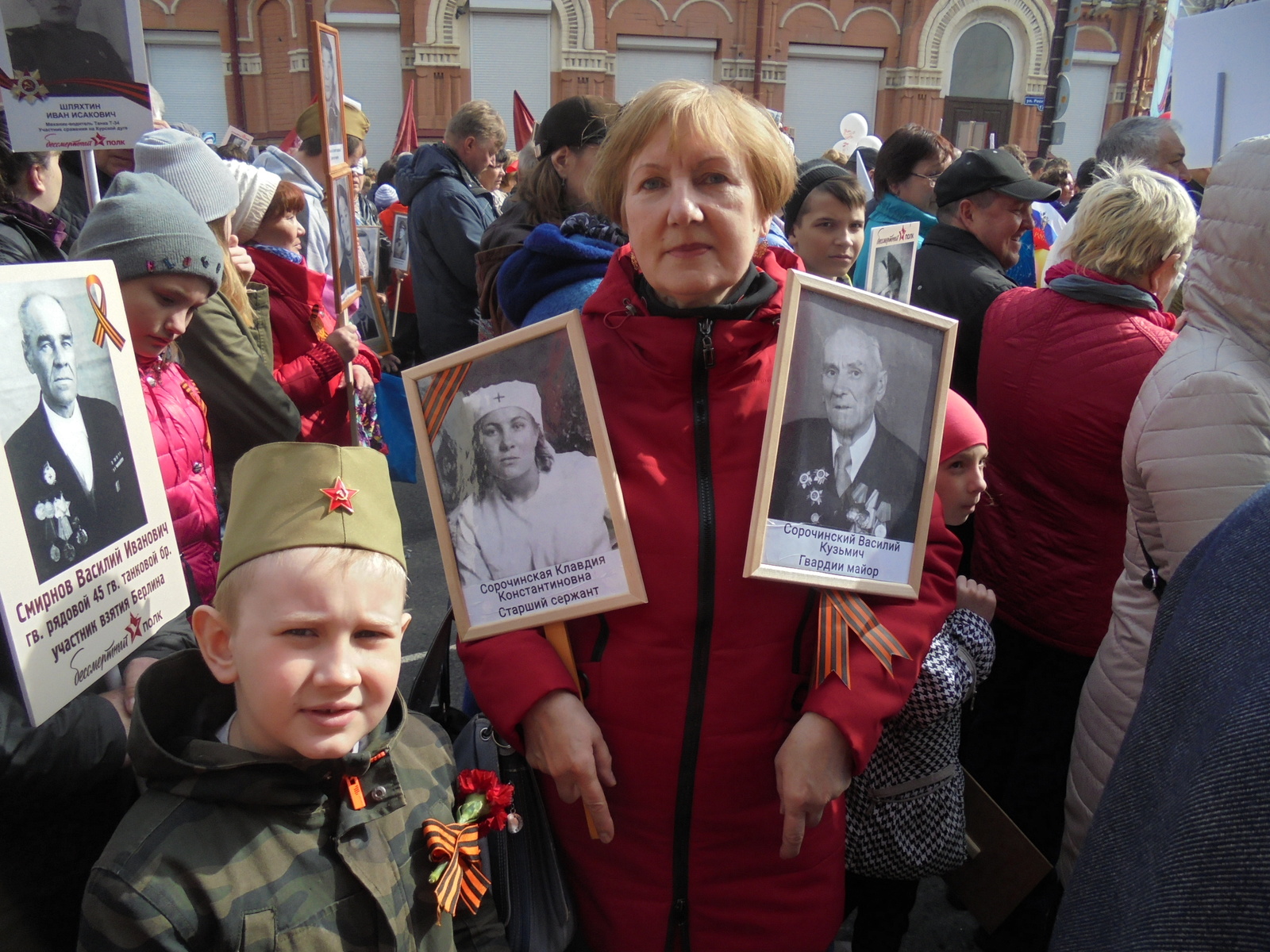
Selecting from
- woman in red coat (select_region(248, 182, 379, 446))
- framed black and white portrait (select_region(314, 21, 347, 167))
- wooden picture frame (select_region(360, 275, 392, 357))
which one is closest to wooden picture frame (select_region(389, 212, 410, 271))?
wooden picture frame (select_region(360, 275, 392, 357))

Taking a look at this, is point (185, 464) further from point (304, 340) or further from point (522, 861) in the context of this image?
point (304, 340)

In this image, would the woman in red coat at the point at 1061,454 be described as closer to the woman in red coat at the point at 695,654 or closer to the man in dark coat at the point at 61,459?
the woman in red coat at the point at 695,654

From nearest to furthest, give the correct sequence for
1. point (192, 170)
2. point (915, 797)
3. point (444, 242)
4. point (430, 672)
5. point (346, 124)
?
point (430, 672)
point (915, 797)
point (192, 170)
point (444, 242)
point (346, 124)

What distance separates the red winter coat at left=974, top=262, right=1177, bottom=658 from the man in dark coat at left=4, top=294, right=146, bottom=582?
210 cm

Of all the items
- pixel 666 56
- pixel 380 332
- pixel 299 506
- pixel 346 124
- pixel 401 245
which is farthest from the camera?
pixel 666 56

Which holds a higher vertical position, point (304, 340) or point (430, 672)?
point (304, 340)

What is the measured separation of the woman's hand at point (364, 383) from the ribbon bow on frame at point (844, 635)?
8.32 feet

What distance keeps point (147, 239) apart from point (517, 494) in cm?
97

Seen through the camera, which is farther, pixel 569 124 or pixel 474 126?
pixel 474 126

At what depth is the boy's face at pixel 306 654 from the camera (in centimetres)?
125

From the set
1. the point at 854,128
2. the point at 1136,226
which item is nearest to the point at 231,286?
the point at 1136,226

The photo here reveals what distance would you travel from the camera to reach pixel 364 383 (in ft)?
11.8

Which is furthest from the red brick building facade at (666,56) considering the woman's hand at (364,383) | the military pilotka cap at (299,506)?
the military pilotka cap at (299,506)

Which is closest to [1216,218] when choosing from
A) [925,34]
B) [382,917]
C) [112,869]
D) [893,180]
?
[382,917]
